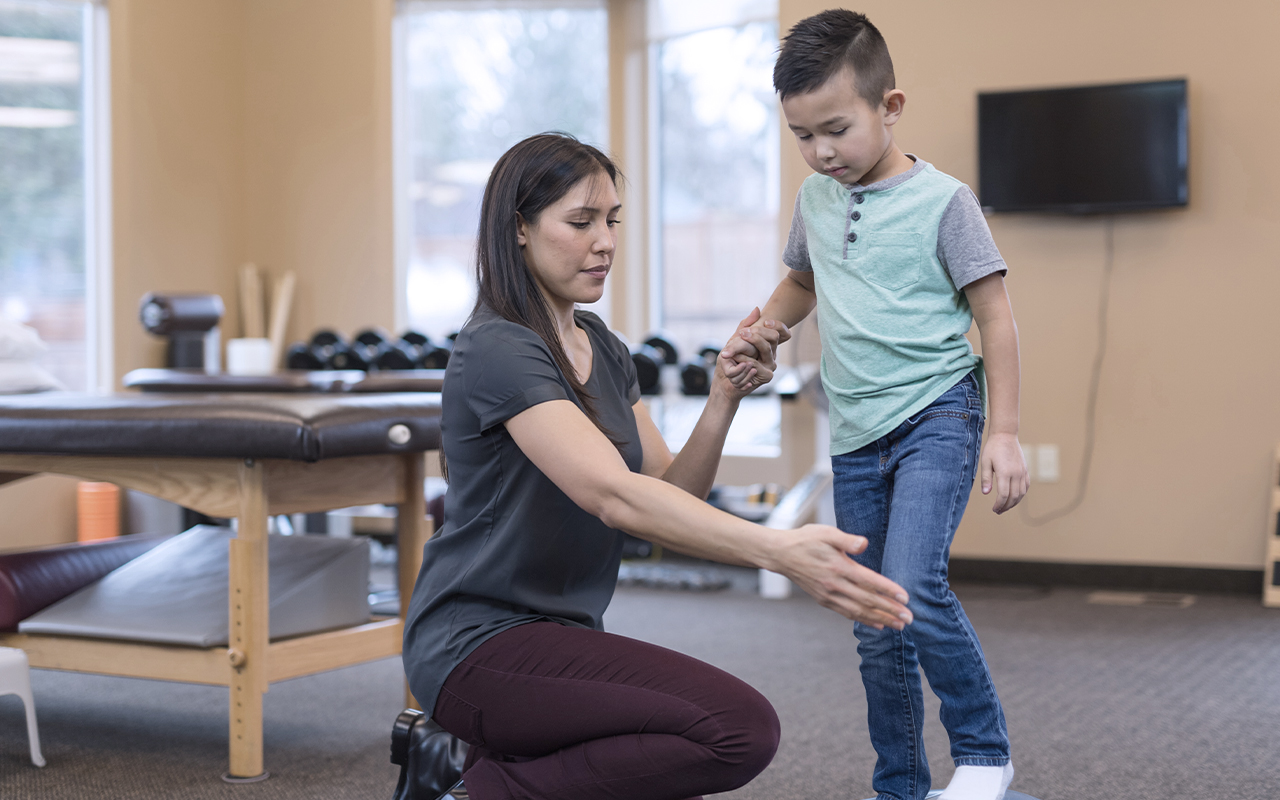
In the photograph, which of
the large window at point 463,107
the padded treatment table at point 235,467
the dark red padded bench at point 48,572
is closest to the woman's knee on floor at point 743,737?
the padded treatment table at point 235,467

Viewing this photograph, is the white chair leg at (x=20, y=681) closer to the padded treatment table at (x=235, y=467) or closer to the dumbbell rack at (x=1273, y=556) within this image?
the padded treatment table at (x=235, y=467)

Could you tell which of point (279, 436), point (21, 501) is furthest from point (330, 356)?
point (279, 436)

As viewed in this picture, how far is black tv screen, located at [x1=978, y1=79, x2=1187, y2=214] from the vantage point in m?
3.70

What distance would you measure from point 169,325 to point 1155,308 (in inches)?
132

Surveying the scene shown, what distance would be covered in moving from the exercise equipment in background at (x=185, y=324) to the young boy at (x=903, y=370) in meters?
3.08

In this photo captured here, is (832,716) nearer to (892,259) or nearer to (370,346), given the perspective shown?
(892,259)

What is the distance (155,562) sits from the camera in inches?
92.7

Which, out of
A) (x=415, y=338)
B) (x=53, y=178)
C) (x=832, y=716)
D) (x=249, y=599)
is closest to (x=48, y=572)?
(x=249, y=599)

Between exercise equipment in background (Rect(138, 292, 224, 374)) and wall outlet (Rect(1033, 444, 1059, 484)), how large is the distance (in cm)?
298

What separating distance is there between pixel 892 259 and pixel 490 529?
2.07 feet

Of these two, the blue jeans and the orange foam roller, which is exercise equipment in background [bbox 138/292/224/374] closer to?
the orange foam roller

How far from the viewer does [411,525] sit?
2334 mm

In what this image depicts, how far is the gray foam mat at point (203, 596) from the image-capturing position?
2.10m

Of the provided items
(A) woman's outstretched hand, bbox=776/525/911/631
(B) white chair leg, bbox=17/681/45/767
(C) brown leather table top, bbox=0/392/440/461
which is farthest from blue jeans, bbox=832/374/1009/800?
(B) white chair leg, bbox=17/681/45/767
